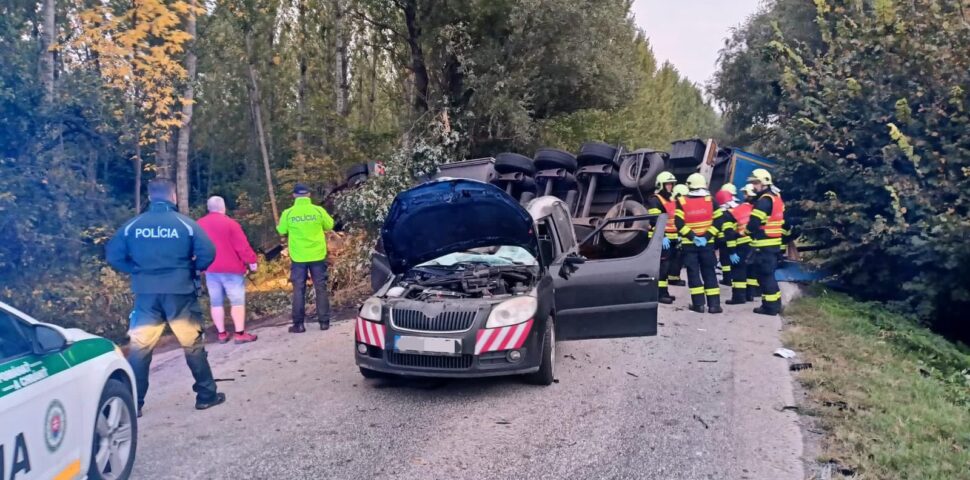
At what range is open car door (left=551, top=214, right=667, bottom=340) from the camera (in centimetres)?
666

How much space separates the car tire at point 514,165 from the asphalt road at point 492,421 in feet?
19.0

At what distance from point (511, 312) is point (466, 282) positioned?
71 cm

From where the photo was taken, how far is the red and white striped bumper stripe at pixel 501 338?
5.58 meters

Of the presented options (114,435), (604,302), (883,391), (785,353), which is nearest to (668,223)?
(785,353)

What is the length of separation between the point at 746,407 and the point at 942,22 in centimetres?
784

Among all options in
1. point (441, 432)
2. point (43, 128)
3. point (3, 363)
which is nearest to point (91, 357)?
point (3, 363)

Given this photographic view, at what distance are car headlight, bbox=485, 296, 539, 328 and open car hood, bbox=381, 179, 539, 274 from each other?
1.00 metres

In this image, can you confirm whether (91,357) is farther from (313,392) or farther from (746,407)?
(746,407)

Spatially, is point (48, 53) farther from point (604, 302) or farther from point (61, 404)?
point (604, 302)

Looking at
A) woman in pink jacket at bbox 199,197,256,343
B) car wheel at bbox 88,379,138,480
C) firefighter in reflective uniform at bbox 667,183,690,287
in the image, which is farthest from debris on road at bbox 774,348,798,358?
car wheel at bbox 88,379,138,480

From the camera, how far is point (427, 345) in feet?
18.4

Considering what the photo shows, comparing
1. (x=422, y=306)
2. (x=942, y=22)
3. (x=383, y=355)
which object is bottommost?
(x=383, y=355)

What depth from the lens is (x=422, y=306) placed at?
5781 mm

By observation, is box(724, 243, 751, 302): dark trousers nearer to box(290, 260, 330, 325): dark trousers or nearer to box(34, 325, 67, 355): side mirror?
box(290, 260, 330, 325): dark trousers
